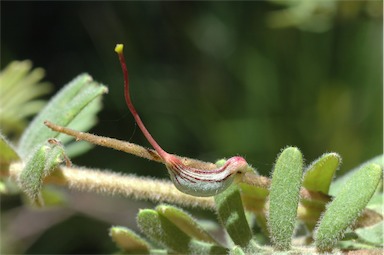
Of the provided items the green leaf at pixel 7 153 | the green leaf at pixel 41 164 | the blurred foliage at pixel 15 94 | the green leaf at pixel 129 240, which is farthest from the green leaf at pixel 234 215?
the blurred foliage at pixel 15 94

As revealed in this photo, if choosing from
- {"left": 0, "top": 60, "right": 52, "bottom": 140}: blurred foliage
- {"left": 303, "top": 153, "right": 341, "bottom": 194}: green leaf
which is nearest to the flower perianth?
{"left": 303, "top": 153, "right": 341, "bottom": 194}: green leaf

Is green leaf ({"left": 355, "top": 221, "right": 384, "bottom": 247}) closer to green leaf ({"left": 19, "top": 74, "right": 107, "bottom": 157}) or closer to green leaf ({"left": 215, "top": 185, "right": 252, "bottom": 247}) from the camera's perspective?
green leaf ({"left": 215, "top": 185, "right": 252, "bottom": 247})

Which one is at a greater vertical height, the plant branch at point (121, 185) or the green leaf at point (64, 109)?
the green leaf at point (64, 109)

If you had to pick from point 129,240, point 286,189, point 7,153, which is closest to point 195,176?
point 286,189

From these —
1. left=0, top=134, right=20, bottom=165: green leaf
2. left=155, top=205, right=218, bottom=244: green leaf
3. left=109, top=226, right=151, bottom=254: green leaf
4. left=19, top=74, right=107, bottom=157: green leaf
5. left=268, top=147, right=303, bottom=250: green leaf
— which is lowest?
left=109, top=226, right=151, bottom=254: green leaf

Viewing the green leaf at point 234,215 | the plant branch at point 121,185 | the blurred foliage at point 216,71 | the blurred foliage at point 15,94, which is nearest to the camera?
the green leaf at point 234,215

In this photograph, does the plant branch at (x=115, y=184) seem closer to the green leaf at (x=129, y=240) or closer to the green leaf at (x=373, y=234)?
the green leaf at (x=129, y=240)

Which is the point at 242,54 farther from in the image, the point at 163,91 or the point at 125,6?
the point at 125,6

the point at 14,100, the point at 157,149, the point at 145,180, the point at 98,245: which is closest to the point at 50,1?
the point at 98,245
